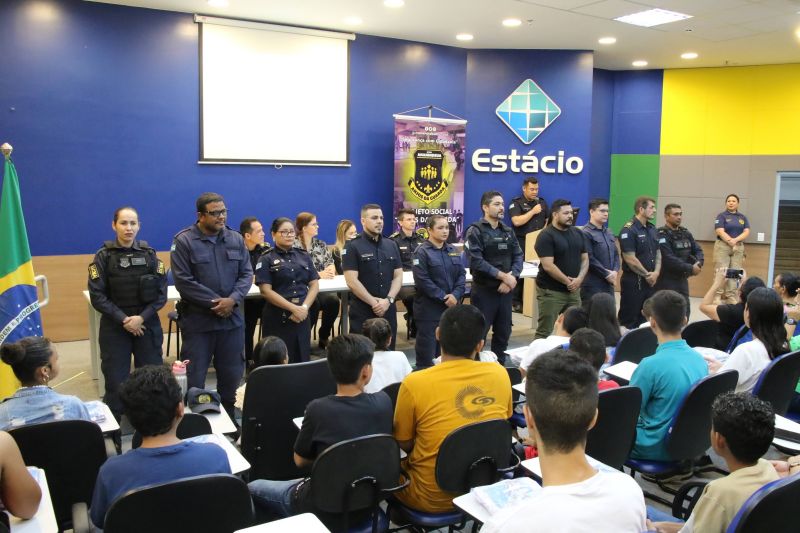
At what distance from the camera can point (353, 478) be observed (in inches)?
97.0

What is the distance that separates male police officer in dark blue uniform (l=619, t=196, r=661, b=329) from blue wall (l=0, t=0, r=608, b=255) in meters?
3.43

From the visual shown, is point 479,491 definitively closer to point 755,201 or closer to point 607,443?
point 607,443

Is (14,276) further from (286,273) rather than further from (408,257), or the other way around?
(408,257)

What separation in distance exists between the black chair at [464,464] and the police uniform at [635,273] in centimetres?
483

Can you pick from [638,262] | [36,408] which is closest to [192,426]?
[36,408]

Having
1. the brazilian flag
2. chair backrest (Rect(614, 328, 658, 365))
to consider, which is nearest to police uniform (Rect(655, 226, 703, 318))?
chair backrest (Rect(614, 328, 658, 365))

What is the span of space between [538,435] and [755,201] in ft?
36.2

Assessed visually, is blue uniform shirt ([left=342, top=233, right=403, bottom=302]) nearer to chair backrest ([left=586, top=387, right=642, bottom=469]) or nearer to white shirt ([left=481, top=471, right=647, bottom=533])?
chair backrest ([left=586, top=387, right=642, bottom=469])

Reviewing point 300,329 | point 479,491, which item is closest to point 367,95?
point 300,329

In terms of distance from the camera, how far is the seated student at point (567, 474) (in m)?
1.42

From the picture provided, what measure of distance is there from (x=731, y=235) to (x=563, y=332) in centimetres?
780

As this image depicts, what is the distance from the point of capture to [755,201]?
1094 cm

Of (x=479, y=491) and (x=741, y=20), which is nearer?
(x=479, y=491)

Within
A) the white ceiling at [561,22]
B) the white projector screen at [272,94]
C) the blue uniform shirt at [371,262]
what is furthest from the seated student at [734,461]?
the white projector screen at [272,94]
